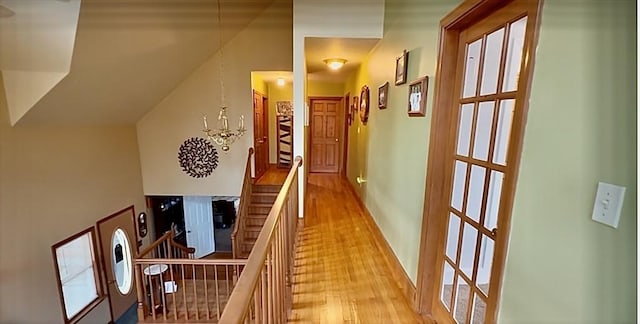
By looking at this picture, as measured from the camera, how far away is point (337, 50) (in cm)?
378

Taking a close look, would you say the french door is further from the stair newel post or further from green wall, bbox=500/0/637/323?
the stair newel post

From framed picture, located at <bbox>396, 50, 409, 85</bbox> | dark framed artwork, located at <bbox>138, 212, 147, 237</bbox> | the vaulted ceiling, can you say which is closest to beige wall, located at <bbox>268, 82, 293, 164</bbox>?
the vaulted ceiling

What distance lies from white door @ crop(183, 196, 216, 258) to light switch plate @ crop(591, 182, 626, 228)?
798 centimetres

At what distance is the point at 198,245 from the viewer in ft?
26.1

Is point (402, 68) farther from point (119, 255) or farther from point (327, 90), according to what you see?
point (119, 255)

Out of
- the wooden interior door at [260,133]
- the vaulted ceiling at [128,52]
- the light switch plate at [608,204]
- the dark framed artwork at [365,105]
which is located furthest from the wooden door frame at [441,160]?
the wooden interior door at [260,133]

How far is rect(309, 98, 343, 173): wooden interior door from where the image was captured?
7022 mm

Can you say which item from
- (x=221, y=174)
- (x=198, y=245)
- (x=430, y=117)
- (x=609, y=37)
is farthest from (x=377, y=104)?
(x=198, y=245)

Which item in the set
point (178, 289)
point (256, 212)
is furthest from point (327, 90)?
point (178, 289)

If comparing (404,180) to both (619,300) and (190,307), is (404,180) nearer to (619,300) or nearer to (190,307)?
(619,300)

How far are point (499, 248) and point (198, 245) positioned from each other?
8.08m

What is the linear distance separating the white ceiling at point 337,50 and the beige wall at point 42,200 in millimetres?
3588

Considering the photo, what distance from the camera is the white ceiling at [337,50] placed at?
3.35 m

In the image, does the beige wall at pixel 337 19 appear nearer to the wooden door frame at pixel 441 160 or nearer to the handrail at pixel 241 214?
the wooden door frame at pixel 441 160
